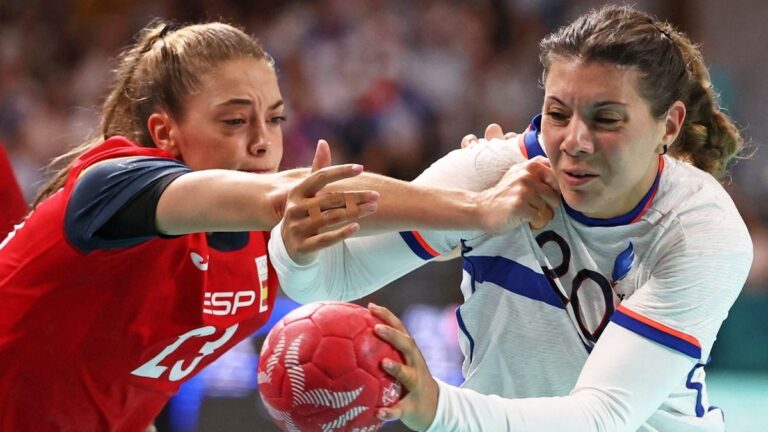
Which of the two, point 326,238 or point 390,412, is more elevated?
point 326,238

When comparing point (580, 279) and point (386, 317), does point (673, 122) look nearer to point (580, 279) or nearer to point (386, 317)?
point (580, 279)

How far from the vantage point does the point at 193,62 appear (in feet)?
10.7

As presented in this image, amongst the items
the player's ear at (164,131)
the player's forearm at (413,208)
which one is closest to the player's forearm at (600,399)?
the player's forearm at (413,208)

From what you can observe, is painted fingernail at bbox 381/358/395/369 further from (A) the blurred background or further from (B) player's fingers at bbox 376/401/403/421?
(A) the blurred background

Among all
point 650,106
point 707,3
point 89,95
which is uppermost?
point 707,3

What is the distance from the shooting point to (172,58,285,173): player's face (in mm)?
3199

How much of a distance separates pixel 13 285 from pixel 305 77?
5.49 m

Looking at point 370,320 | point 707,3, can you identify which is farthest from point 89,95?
point 370,320

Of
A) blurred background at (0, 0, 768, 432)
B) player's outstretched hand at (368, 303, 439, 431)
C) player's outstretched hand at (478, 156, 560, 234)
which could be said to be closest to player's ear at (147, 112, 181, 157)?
player's outstretched hand at (478, 156, 560, 234)

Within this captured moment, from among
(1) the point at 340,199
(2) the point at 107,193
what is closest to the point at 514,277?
(1) the point at 340,199

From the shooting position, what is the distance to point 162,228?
250 centimetres

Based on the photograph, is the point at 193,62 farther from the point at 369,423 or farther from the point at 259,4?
the point at 259,4

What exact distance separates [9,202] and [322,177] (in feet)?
6.40

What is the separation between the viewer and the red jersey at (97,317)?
2.84 m
